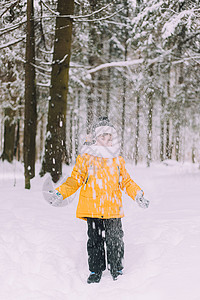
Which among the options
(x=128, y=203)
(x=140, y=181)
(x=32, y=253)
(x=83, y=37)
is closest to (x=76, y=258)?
(x=32, y=253)

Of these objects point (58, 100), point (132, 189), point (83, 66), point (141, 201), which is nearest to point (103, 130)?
point (132, 189)

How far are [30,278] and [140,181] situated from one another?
6262mm

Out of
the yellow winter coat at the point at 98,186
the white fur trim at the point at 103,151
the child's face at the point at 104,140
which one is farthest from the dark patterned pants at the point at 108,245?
the child's face at the point at 104,140

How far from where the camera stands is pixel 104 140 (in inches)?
149

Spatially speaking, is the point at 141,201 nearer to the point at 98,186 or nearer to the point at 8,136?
the point at 98,186

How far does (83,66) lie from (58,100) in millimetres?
2119

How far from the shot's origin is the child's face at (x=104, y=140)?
379 cm

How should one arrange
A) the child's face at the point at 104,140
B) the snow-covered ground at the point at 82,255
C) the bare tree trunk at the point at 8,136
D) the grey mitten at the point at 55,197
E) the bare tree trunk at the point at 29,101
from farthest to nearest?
the bare tree trunk at the point at 8,136
the bare tree trunk at the point at 29,101
the child's face at the point at 104,140
the grey mitten at the point at 55,197
the snow-covered ground at the point at 82,255

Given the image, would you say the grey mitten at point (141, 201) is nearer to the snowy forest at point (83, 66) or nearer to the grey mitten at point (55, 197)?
the grey mitten at point (55, 197)

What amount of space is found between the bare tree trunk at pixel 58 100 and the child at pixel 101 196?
441 cm

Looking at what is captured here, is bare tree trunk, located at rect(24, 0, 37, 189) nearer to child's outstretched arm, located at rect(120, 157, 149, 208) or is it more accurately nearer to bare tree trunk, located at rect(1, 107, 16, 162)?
child's outstretched arm, located at rect(120, 157, 149, 208)

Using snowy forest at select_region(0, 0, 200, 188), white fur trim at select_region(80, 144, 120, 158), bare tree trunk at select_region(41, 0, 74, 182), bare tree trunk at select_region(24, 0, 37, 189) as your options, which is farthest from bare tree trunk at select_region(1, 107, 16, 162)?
white fur trim at select_region(80, 144, 120, 158)

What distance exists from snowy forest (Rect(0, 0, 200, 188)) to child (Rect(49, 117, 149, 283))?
3803 millimetres

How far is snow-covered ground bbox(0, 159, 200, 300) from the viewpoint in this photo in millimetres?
3139
